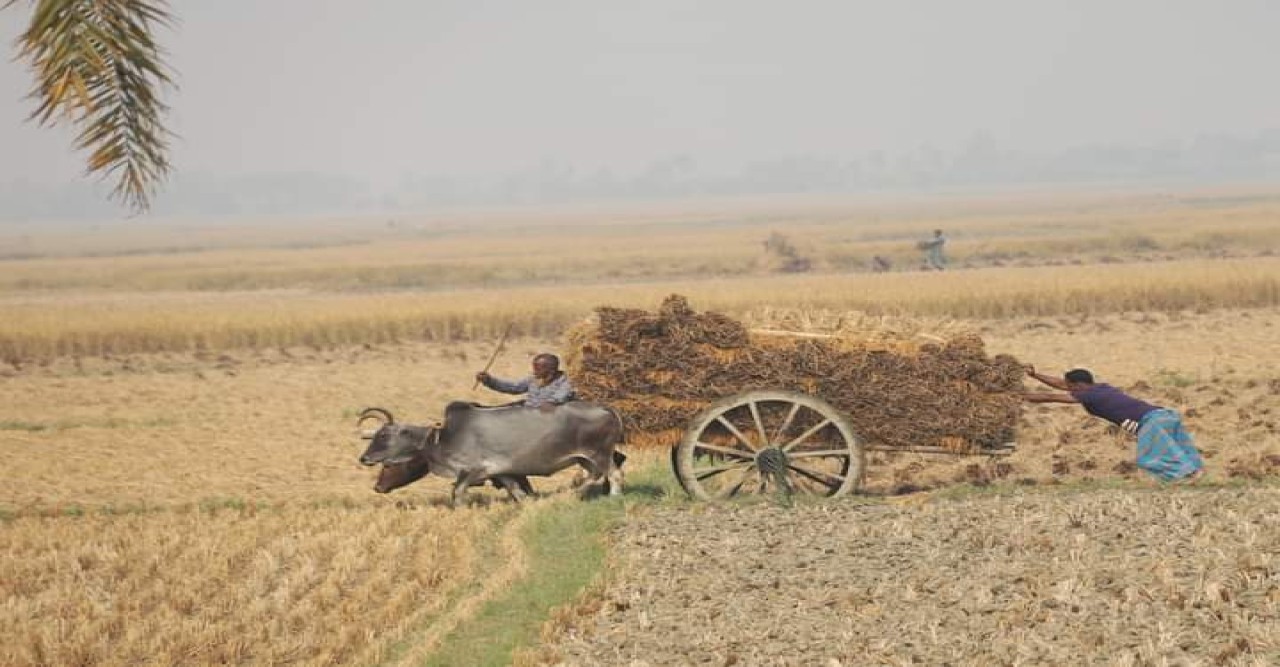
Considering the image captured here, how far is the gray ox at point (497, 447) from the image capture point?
12.4 meters

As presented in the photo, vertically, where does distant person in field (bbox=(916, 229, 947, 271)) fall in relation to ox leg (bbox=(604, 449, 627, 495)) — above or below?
below

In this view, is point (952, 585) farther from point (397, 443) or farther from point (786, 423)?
point (397, 443)

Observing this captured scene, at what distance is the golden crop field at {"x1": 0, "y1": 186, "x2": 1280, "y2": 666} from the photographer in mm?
10117

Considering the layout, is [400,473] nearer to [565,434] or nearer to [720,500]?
[565,434]

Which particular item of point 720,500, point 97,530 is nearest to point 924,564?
point 720,500

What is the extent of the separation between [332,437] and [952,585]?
11.4m

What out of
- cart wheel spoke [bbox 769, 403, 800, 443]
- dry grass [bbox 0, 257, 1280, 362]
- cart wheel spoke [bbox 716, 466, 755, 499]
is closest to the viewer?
cart wheel spoke [bbox 769, 403, 800, 443]

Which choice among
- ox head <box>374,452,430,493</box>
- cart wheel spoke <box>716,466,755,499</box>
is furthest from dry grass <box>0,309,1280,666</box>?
cart wheel spoke <box>716,466,755,499</box>

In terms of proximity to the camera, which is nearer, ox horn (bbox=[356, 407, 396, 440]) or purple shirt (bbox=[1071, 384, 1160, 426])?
purple shirt (bbox=[1071, 384, 1160, 426])

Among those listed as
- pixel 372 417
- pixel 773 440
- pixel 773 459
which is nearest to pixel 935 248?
pixel 372 417

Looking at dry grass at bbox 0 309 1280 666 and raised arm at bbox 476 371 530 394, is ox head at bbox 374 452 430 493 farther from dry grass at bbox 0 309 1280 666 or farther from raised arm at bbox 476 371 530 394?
raised arm at bbox 476 371 530 394

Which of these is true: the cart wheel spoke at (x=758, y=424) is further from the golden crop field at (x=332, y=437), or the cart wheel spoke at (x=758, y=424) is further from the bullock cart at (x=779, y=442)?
the golden crop field at (x=332, y=437)

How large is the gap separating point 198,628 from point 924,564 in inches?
176

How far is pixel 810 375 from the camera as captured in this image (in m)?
11.9
